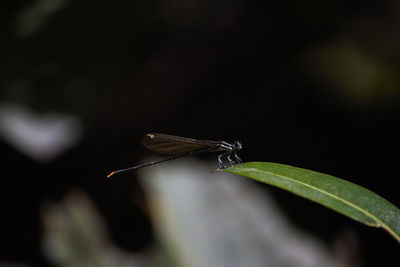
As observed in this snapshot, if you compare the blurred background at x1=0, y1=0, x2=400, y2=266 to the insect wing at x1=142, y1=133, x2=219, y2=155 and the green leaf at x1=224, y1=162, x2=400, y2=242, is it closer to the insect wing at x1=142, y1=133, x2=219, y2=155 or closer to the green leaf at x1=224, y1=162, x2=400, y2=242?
the insect wing at x1=142, y1=133, x2=219, y2=155

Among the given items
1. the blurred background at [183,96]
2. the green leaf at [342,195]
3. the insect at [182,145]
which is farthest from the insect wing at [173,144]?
the blurred background at [183,96]

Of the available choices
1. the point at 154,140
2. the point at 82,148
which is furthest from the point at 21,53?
the point at 154,140

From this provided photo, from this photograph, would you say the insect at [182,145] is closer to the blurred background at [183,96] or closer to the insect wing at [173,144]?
the insect wing at [173,144]

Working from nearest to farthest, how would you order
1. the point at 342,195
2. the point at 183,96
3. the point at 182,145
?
the point at 342,195, the point at 182,145, the point at 183,96

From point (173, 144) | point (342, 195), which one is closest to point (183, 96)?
point (173, 144)

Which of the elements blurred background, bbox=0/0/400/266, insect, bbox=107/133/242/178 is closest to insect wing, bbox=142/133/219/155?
insect, bbox=107/133/242/178

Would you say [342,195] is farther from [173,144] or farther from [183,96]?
[183,96]

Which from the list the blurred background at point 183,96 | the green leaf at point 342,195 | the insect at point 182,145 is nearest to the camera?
the green leaf at point 342,195
